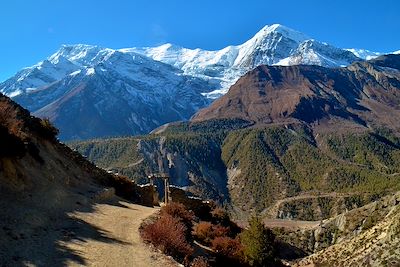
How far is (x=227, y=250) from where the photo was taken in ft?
122

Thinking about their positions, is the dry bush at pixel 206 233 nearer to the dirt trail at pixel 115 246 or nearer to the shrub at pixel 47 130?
the dirt trail at pixel 115 246

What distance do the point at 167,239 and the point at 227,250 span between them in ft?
35.5

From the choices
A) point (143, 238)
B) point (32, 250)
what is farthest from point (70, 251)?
point (143, 238)

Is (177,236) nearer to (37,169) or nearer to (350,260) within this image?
(37,169)

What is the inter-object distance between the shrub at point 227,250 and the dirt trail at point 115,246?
616 centimetres

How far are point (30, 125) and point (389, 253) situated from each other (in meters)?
34.5

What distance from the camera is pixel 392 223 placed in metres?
53.1

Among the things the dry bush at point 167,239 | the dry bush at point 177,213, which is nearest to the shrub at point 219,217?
the dry bush at point 177,213

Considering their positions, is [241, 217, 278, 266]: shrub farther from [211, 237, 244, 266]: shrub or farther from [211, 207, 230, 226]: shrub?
[211, 207, 230, 226]: shrub

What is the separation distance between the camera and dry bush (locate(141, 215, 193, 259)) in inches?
1061

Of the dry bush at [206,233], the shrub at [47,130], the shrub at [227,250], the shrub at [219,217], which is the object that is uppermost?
the shrub at [47,130]

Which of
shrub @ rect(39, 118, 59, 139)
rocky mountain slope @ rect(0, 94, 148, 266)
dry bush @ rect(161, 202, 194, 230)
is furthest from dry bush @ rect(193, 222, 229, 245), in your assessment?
shrub @ rect(39, 118, 59, 139)

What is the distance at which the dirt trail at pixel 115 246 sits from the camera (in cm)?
→ 2341

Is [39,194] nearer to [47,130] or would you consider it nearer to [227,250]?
[47,130]
